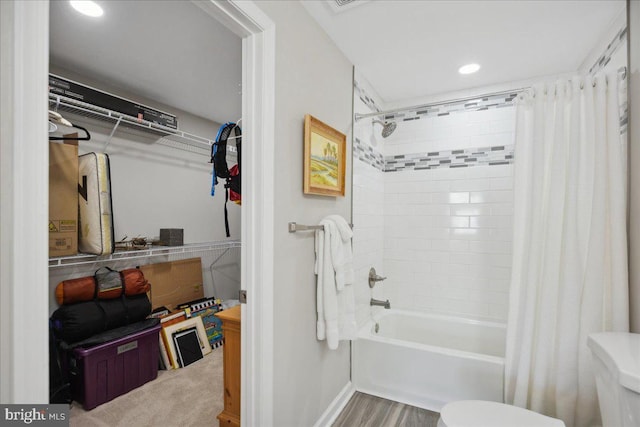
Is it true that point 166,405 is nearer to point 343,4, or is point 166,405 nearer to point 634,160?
point 343,4

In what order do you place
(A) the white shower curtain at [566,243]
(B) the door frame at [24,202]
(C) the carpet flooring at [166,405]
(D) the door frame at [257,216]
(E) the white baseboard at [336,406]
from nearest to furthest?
(B) the door frame at [24,202] → (D) the door frame at [257,216] → (A) the white shower curtain at [566,243] → (E) the white baseboard at [336,406] → (C) the carpet flooring at [166,405]

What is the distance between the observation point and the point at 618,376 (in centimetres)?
106

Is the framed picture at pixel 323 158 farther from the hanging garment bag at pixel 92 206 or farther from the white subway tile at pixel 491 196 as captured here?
the hanging garment bag at pixel 92 206

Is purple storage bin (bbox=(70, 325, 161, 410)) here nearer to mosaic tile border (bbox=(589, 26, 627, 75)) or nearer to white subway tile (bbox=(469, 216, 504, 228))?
white subway tile (bbox=(469, 216, 504, 228))

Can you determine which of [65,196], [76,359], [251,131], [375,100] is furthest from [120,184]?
[375,100]

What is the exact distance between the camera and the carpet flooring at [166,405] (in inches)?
77.6

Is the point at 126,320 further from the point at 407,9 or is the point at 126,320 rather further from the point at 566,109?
the point at 566,109

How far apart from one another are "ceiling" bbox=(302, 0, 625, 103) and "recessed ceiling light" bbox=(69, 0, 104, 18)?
1.15 metres

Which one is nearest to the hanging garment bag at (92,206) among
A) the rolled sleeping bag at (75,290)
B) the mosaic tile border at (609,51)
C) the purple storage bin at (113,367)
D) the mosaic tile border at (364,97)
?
the rolled sleeping bag at (75,290)

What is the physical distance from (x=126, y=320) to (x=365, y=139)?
7.81 feet

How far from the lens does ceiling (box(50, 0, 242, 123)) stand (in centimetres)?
171

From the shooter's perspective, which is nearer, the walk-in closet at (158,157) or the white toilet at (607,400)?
the white toilet at (607,400)

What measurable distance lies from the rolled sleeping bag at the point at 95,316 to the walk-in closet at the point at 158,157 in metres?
→ 0.03

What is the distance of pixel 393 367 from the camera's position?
2.16 m
